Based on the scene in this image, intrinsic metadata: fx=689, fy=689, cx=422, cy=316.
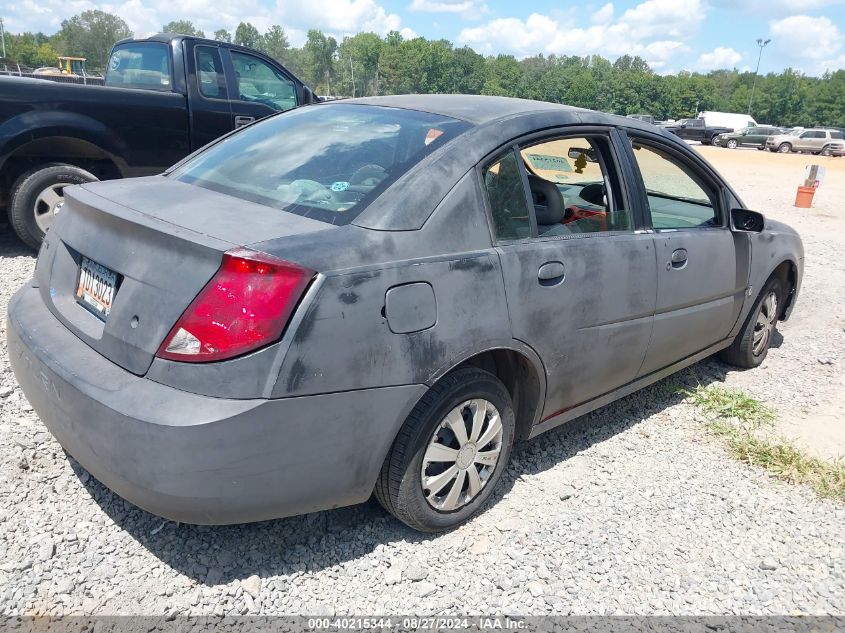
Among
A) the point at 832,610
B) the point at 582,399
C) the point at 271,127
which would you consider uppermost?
the point at 271,127

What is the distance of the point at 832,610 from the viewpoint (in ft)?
8.76

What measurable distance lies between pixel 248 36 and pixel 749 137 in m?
130

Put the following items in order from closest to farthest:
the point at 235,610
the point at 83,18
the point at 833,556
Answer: the point at 235,610 → the point at 833,556 → the point at 83,18

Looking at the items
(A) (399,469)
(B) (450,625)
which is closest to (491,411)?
(A) (399,469)

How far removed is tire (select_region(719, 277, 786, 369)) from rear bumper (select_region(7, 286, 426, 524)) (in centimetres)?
317

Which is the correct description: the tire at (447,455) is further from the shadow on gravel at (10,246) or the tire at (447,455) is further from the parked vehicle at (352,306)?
the shadow on gravel at (10,246)

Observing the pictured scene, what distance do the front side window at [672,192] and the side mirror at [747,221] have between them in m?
0.11

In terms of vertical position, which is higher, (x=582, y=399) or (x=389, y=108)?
(x=389, y=108)

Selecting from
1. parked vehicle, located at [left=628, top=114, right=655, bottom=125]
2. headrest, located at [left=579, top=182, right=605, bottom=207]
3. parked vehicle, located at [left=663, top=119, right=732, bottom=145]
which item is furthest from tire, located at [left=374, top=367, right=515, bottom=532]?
parked vehicle, located at [left=663, top=119, right=732, bottom=145]

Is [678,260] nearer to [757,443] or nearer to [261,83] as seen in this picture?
[757,443]

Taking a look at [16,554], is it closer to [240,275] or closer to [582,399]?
[240,275]

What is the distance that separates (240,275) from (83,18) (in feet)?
470

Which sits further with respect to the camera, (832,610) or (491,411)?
(491,411)

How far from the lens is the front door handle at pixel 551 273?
9.48 ft
